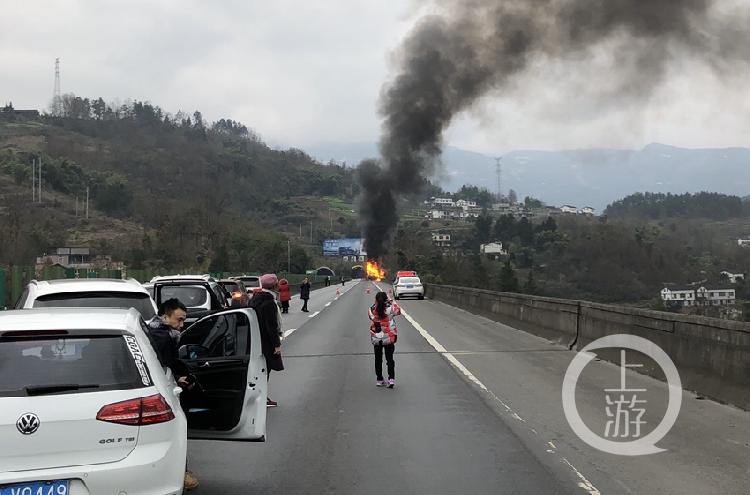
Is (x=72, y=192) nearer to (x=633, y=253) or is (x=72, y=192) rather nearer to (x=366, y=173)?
(x=366, y=173)

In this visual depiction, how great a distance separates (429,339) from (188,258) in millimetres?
52114

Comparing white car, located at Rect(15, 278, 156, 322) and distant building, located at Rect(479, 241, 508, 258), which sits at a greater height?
distant building, located at Rect(479, 241, 508, 258)

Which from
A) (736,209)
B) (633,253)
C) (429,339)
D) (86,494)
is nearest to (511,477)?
(86,494)

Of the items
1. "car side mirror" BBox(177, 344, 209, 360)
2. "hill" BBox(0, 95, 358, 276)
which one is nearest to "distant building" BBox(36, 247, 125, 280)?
"hill" BBox(0, 95, 358, 276)

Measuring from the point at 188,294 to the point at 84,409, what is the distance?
895 centimetres

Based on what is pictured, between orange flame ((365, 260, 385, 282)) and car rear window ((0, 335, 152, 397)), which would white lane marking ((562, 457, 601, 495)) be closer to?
car rear window ((0, 335, 152, 397))

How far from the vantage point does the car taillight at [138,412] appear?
3.92m

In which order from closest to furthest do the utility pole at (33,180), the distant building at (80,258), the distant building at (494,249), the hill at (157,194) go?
the distant building at (80,258) → the hill at (157,194) → the utility pole at (33,180) → the distant building at (494,249)

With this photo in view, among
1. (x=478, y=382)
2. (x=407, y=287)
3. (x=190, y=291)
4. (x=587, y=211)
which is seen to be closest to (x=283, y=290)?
(x=190, y=291)

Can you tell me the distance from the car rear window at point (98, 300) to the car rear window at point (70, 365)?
12.4 feet

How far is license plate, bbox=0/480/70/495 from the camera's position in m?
3.63

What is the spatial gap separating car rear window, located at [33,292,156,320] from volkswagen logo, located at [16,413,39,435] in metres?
4.13

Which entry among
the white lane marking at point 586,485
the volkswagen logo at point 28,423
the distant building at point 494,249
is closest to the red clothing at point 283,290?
the white lane marking at point 586,485

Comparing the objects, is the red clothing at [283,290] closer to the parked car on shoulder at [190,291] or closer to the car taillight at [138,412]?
the parked car on shoulder at [190,291]
